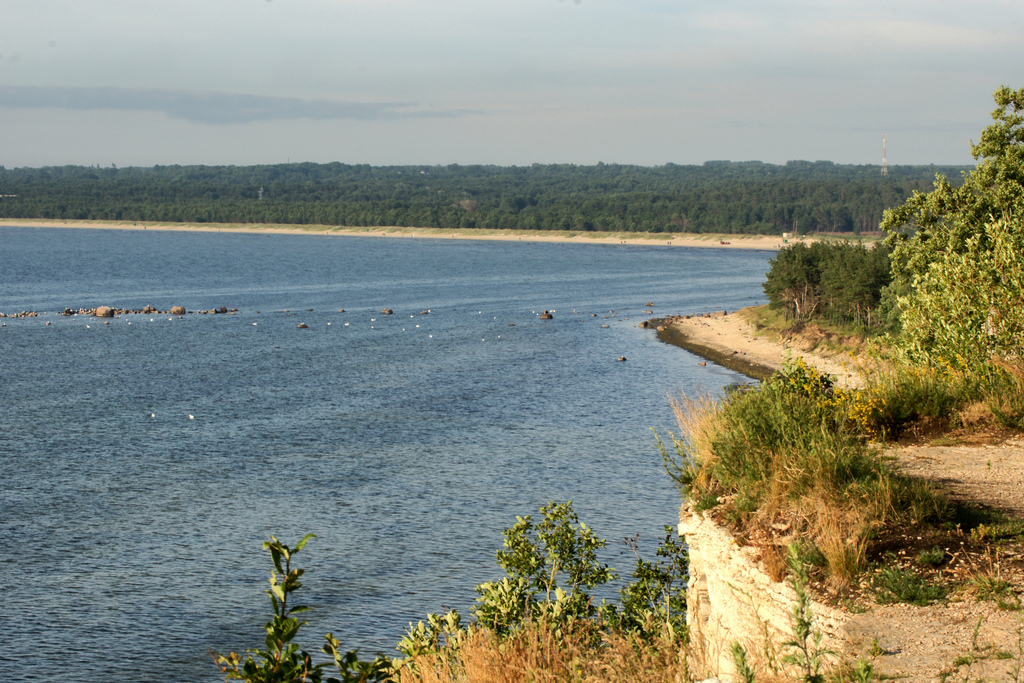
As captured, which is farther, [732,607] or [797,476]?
→ [797,476]

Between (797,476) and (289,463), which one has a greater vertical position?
(797,476)

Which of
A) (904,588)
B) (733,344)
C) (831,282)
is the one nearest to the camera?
(904,588)

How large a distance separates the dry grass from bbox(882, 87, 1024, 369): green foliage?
1135cm

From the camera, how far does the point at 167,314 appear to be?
10475cm

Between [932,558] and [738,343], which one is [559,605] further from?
[738,343]

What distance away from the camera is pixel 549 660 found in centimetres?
1175

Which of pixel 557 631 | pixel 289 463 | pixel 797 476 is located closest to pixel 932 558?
pixel 797 476

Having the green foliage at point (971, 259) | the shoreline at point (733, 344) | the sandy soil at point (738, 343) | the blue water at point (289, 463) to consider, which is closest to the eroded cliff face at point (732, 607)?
the green foliage at point (971, 259)

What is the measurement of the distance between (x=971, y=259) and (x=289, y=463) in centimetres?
3246

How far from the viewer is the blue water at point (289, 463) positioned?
28594 mm

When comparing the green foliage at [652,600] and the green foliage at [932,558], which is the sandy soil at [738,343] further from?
the green foliage at [932,558]

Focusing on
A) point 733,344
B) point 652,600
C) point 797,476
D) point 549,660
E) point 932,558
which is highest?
point 797,476

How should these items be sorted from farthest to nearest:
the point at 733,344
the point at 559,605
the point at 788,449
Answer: the point at 733,344 → the point at 559,605 → the point at 788,449

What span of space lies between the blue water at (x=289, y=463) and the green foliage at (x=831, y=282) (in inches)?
546
